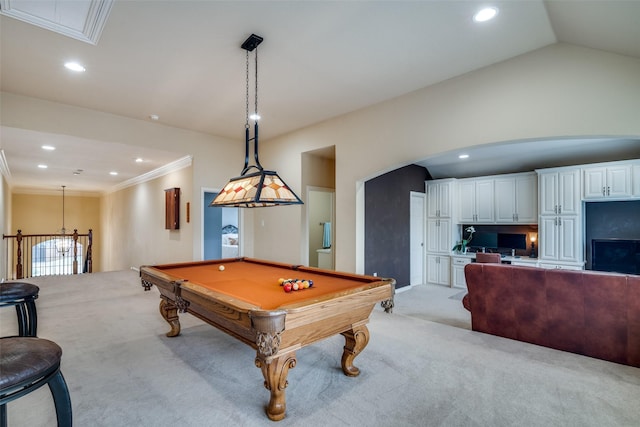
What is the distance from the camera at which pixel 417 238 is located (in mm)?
6500

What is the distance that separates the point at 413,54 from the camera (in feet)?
10.3

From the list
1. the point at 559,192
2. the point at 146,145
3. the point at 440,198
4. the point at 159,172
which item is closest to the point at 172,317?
the point at 146,145

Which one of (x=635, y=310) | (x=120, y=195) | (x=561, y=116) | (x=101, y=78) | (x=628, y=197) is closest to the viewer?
(x=635, y=310)

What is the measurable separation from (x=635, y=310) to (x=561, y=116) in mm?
1866

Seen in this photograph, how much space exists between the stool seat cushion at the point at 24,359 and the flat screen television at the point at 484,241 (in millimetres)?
6543

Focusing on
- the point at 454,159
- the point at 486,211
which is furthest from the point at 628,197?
the point at 454,159

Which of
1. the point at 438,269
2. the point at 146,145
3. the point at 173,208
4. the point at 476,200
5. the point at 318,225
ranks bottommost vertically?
the point at 438,269

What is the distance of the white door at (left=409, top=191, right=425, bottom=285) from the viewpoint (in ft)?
20.7

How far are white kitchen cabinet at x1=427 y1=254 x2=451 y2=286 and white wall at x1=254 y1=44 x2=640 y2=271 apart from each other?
8.54 ft

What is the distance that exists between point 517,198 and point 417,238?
6.43ft

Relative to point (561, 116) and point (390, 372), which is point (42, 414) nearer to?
point (390, 372)

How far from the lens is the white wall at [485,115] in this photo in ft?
9.04

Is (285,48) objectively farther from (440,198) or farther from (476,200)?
(476,200)

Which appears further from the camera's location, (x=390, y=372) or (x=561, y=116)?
(x=561, y=116)
